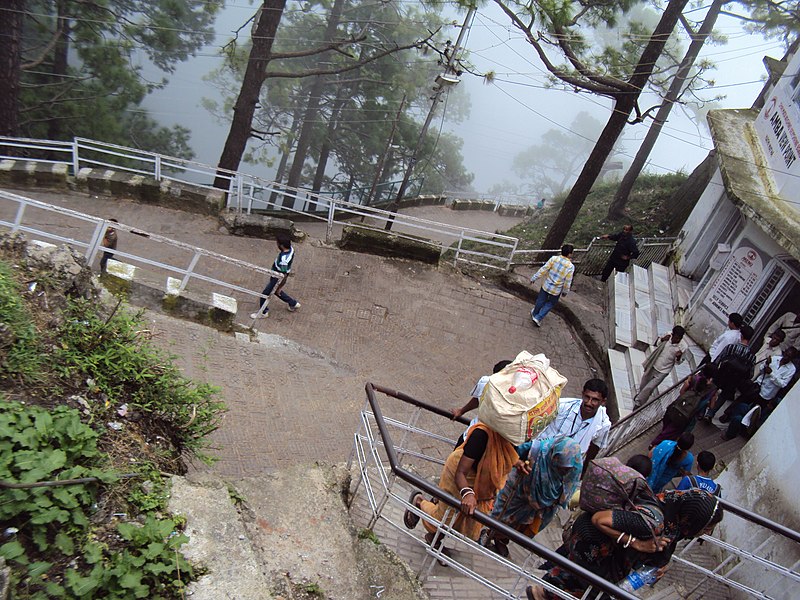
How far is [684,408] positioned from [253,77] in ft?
38.1

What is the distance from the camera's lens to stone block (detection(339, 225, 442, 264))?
11664 mm

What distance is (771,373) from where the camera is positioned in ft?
25.9

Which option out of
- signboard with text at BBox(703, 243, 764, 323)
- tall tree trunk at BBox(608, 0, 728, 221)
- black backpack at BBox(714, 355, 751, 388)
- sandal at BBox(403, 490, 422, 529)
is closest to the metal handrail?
sandal at BBox(403, 490, 422, 529)

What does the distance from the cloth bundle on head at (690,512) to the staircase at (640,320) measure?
5.25m

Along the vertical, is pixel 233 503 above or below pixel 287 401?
above

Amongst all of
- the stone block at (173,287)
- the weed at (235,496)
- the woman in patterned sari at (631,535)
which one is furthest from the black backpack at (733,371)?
the stone block at (173,287)

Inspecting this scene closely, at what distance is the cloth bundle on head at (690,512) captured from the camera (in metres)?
4.02

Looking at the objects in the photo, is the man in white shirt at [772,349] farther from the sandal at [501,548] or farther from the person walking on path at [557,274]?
the sandal at [501,548]

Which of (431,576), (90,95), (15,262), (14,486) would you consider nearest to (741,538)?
(431,576)

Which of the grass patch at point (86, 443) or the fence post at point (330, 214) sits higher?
the grass patch at point (86, 443)

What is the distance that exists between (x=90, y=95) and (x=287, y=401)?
16441 millimetres

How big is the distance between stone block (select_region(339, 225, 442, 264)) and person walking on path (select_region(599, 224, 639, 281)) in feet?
13.5

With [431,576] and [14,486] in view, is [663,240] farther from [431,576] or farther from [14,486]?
[14,486]

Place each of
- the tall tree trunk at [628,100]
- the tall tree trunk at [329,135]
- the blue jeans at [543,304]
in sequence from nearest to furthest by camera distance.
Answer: the blue jeans at [543,304], the tall tree trunk at [628,100], the tall tree trunk at [329,135]
